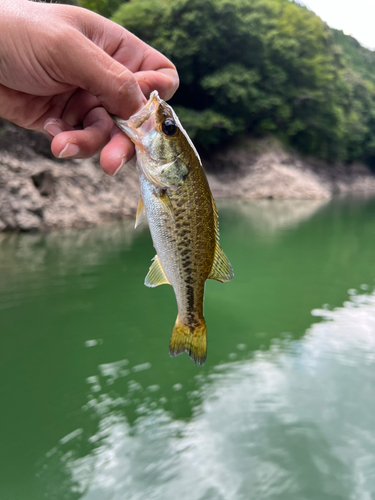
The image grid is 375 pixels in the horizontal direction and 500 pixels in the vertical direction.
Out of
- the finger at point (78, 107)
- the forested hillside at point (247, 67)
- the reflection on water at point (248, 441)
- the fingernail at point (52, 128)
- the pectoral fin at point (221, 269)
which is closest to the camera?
the pectoral fin at point (221, 269)

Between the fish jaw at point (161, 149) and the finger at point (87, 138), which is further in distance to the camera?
the finger at point (87, 138)

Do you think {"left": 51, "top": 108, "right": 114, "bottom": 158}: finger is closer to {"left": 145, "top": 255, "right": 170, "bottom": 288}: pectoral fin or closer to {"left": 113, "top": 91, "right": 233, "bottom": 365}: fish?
{"left": 113, "top": 91, "right": 233, "bottom": 365}: fish

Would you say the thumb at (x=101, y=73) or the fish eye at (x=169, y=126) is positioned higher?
the thumb at (x=101, y=73)

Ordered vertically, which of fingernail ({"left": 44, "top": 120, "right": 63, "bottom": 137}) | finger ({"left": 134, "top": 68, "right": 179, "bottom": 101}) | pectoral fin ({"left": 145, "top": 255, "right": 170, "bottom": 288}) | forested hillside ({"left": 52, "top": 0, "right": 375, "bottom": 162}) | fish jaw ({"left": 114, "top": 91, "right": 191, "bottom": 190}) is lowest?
pectoral fin ({"left": 145, "top": 255, "right": 170, "bottom": 288})

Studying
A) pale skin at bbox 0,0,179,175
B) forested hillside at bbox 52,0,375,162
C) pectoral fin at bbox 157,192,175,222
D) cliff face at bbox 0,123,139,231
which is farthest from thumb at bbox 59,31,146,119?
forested hillside at bbox 52,0,375,162

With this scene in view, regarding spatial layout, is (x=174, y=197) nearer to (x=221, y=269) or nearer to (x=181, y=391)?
(x=221, y=269)

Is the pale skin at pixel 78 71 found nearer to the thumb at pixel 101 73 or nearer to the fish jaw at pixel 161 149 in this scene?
the thumb at pixel 101 73

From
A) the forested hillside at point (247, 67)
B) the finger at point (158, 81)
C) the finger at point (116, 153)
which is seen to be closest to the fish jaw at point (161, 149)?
the finger at point (116, 153)

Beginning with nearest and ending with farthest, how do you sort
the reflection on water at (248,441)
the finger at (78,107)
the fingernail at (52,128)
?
1. the fingernail at (52,128)
2. the finger at (78,107)
3. the reflection on water at (248,441)
